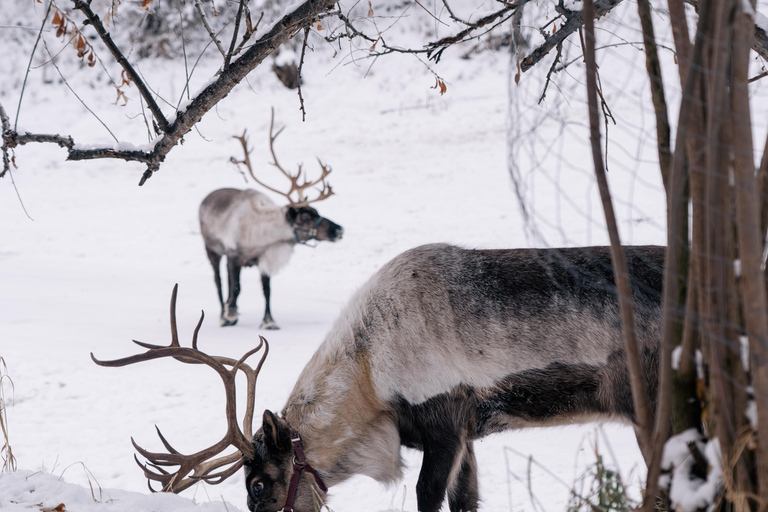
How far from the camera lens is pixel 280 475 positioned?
9.00 ft

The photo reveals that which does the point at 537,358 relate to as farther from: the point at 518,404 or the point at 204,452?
the point at 204,452

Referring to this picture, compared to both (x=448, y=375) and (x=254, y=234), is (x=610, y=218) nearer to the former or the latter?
(x=448, y=375)

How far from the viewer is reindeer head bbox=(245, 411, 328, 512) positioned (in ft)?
8.89

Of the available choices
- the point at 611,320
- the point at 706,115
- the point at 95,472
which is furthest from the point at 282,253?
the point at 706,115

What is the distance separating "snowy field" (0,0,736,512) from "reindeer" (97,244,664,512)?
26 cm

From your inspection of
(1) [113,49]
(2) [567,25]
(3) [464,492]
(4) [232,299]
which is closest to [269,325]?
(4) [232,299]

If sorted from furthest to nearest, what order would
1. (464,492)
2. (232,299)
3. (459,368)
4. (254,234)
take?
1. (254,234)
2. (232,299)
3. (464,492)
4. (459,368)

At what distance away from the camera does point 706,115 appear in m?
1.28

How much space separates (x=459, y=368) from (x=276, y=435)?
0.79 metres

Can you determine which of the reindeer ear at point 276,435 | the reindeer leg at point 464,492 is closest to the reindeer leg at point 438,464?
the reindeer leg at point 464,492

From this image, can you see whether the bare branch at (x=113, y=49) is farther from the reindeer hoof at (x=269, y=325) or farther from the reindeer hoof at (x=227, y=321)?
the reindeer hoof at (x=227, y=321)

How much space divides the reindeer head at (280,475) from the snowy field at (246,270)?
248mm

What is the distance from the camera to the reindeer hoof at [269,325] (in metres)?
7.52

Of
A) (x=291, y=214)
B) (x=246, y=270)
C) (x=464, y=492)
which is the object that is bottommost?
(x=464, y=492)
